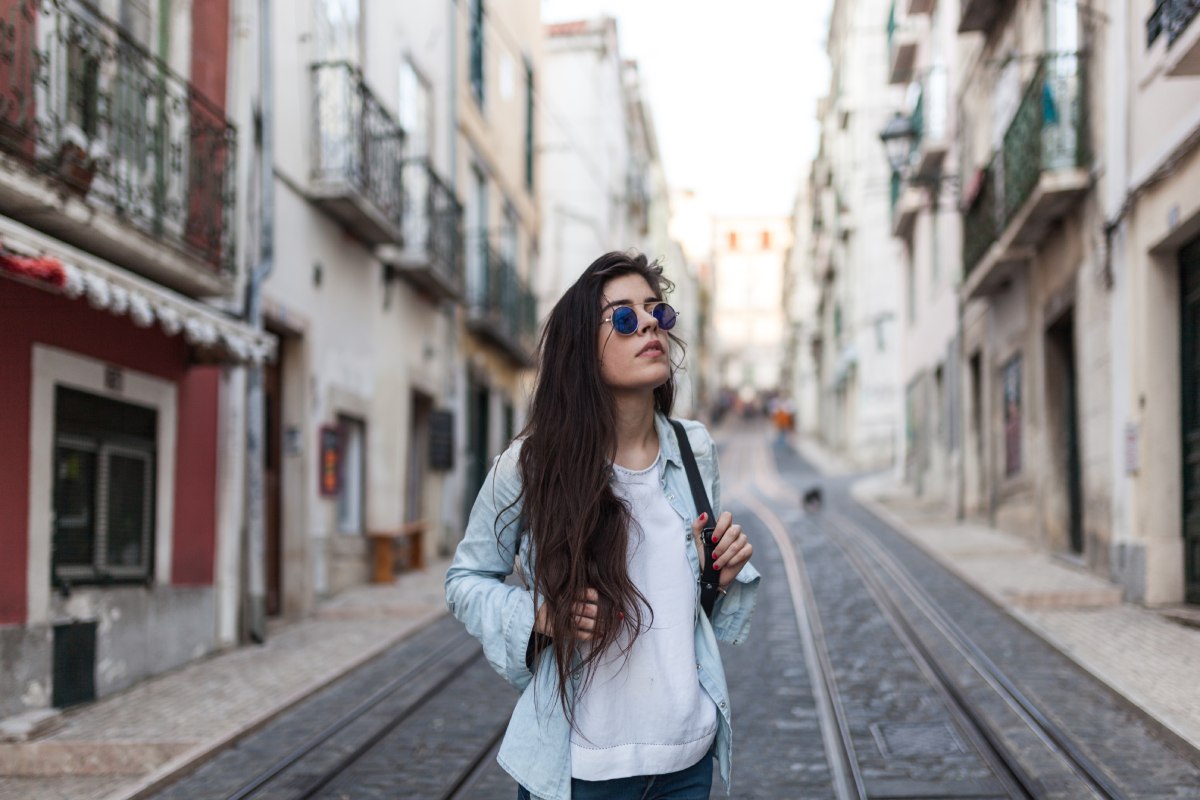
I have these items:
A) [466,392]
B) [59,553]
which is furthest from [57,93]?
[466,392]

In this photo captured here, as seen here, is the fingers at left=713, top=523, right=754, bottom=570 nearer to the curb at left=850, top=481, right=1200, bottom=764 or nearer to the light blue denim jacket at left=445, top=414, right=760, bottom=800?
the light blue denim jacket at left=445, top=414, right=760, bottom=800

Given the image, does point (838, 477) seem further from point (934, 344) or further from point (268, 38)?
point (268, 38)

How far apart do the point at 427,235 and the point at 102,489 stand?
774 centimetres

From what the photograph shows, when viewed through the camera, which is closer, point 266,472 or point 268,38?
point 268,38

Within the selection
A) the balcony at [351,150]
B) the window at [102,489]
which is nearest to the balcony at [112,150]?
the window at [102,489]

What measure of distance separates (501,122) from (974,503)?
10177 mm

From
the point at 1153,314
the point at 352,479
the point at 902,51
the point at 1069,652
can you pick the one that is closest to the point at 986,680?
the point at 1069,652

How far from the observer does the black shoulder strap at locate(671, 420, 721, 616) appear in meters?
2.49

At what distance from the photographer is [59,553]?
7.68 m

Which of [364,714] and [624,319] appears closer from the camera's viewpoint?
[624,319]

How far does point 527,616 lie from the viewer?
7.79 ft

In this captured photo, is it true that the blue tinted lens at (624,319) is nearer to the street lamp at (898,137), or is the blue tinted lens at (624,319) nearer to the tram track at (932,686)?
the tram track at (932,686)

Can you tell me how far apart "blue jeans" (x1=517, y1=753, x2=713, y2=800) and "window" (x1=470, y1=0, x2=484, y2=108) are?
17.7 m

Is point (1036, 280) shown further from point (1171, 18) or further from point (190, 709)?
point (190, 709)
